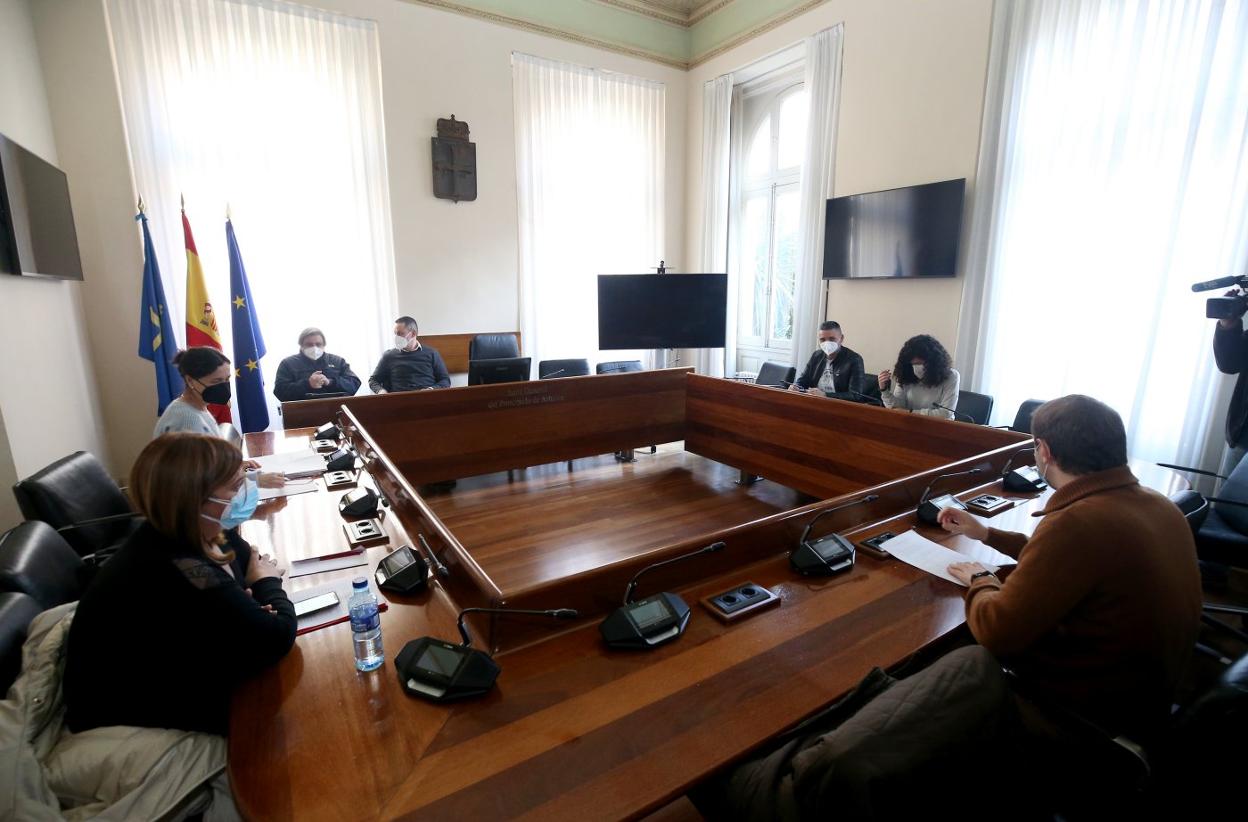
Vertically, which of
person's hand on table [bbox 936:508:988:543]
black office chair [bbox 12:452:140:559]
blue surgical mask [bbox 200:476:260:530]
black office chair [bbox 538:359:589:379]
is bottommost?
black office chair [bbox 12:452:140:559]

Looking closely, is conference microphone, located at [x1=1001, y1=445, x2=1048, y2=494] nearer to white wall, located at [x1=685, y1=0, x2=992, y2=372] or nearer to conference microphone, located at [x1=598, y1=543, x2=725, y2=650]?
conference microphone, located at [x1=598, y1=543, x2=725, y2=650]

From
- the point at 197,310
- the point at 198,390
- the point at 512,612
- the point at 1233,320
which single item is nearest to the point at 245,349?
the point at 197,310

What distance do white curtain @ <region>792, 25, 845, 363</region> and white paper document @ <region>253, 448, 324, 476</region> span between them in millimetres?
3826

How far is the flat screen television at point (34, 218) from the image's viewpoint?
2.56 m

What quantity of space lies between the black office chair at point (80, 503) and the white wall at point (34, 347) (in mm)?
545

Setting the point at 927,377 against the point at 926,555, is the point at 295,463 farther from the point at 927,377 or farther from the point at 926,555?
the point at 927,377

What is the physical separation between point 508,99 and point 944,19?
3302 mm

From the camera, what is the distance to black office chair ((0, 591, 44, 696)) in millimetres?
1089

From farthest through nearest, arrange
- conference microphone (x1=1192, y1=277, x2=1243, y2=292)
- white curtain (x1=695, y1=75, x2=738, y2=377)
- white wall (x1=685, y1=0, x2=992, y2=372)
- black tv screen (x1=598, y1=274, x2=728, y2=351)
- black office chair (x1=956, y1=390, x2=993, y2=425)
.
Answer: white curtain (x1=695, y1=75, x2=738, y2=377) < black tv screen (x1=598, y1=274, x2=728, y2=351) < white wall (x1=685, y1=0, x2=992, y2=372) < black office chair (x1=956, y1=390, x2=993, y2=425) < conference microphone (x1=1192, y1=277, x2=1243, y2=292)

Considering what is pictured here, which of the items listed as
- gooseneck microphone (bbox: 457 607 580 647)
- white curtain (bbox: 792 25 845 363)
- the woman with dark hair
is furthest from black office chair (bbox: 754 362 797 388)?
gooseneck microphone (bbox: 457 607 580 647)

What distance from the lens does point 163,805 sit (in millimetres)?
948

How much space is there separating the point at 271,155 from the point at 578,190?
2466 mm

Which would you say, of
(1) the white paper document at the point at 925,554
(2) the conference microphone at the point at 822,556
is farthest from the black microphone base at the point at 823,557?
(1) the white paper document at the point at 925,554

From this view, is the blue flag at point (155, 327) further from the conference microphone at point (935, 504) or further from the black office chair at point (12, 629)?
the conference microphone at point (935, 504)
